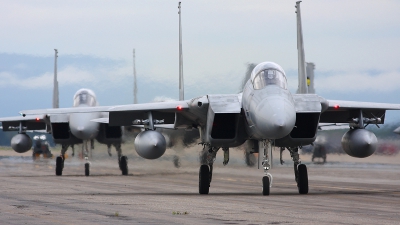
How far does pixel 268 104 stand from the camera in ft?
45.2

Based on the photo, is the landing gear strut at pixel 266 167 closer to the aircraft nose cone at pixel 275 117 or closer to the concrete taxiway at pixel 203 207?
the concrete taxiway at pixel 203 207

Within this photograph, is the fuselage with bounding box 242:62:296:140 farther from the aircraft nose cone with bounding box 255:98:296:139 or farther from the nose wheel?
the nose wheel

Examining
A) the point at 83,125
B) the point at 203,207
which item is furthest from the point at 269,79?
the point at 83,125

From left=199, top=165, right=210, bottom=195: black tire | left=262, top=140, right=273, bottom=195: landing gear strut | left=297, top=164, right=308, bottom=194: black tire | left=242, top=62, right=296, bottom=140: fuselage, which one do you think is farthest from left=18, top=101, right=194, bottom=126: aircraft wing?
left=297, top=164, right=308, bottom=194: black tire

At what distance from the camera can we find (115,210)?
439 inches

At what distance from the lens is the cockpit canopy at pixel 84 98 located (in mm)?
27344

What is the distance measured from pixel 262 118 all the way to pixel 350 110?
158 inches

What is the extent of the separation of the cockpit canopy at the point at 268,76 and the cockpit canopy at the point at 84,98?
13313 millimetres

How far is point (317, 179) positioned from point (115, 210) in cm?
1209

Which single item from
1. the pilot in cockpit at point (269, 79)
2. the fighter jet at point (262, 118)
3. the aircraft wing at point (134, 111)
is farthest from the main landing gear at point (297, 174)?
the aircraft wing at point (134, 111)

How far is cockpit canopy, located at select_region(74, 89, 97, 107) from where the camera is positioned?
27344mm

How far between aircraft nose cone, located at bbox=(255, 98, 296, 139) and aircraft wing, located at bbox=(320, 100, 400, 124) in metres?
2.24

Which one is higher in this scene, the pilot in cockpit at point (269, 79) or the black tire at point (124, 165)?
the pilot in cockpit at point (269, 79)

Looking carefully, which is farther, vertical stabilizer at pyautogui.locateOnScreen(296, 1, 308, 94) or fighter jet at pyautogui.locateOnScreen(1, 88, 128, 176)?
fighter jet at pyautogui.locateOnScreen(1, 88, 128, 176)
